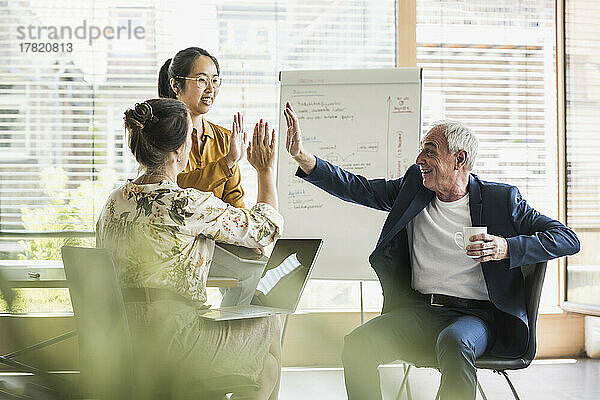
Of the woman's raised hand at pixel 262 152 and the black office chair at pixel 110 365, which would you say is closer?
the black office chair at pixel 110 365

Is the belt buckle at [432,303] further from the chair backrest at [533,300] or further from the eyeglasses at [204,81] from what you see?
the eyeglasses at [204,81]

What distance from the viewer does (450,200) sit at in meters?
2.32

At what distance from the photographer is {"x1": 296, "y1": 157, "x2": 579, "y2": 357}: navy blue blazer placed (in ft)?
6.76

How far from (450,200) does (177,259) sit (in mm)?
1353

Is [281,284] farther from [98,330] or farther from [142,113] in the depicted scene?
[142,113]

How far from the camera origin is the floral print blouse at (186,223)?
3.95 ft

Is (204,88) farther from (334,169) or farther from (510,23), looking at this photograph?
(510,23)

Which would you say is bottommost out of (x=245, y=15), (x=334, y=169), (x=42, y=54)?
(x=334, y=169)

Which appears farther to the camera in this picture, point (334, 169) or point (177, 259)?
point (334, 169)

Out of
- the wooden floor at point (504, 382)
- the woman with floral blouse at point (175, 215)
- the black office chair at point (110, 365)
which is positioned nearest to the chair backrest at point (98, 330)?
the black office chair at point (110, 365)

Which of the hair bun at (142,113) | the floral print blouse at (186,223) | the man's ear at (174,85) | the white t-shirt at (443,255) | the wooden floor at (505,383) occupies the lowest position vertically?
the wooden floor at (505,383)

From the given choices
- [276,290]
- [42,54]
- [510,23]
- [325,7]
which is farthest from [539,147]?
[276,290]

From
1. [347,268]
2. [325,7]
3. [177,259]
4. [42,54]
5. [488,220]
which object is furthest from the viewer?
[325,7]

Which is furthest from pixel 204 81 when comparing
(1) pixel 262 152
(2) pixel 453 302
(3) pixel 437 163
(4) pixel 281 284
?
(4) pixel 281 284
